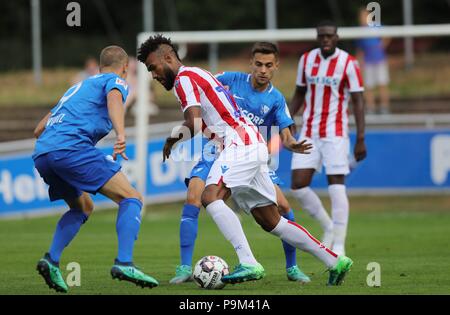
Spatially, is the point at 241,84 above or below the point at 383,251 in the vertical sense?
above

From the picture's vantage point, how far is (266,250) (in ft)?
40.5

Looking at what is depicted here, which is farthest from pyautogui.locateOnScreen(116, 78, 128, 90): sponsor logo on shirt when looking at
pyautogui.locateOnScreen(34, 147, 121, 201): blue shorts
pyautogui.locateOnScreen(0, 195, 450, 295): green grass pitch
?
pyautogui.locateOnScreen(0, 195, 450, 295): green grass pitch

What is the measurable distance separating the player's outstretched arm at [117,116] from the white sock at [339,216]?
388cm

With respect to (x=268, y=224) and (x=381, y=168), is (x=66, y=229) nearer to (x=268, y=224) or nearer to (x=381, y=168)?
(x=268, y=224)

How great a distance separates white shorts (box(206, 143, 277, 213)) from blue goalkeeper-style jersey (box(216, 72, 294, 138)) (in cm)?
94

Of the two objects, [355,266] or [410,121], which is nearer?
[355,266]

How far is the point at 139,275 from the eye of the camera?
309 inches

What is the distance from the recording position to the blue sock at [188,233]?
909cm

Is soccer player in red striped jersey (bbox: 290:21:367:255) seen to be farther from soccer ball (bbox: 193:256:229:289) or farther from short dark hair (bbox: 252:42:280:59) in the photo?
soccer ball (bbox: 193:256:229:289)

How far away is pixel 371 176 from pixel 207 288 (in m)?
10.5

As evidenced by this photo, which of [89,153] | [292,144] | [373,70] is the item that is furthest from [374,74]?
[89,153]

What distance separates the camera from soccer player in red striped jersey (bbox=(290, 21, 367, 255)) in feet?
38.9
